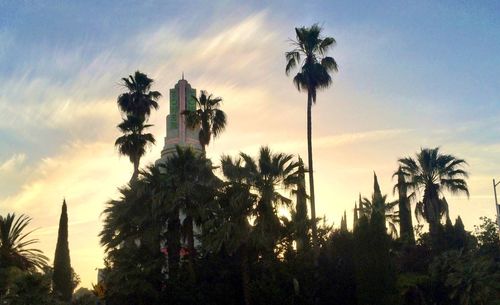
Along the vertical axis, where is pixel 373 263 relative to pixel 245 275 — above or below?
above

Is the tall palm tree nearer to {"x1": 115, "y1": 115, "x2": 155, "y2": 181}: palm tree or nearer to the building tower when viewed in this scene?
{"x1": 115, "y1": 115, "x2": 155, "y2": 181}: palm tree

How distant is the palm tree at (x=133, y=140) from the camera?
4441cm

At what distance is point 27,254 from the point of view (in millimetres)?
38875

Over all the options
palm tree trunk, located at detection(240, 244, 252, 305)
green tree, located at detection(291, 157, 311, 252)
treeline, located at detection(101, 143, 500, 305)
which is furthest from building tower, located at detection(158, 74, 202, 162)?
palm tree trunk, located at detection(240, 244, 252, 305)

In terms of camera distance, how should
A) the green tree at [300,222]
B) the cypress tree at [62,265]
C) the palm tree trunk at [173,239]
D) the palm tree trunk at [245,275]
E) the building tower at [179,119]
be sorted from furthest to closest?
the building tower at [179,119] → the cypress tree at [62,265] → the palm tree trunk at [173,239] → the green tree at [300,222] → the palm tree trunk at [245,275]

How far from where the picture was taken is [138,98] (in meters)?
47.2

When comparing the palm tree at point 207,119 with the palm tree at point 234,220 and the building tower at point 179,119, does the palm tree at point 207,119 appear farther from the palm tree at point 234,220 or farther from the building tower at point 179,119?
the building tower at point 179,119

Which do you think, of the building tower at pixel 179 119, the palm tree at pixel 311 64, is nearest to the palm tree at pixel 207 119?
the palm tree at pixel 311 64

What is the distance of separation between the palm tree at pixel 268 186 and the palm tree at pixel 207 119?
10197 millimetres

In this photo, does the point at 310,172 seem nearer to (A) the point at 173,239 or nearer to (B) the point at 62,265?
(A) the point at 173,239

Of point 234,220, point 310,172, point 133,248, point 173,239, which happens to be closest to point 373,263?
point 234,220

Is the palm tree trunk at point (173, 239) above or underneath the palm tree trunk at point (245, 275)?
above

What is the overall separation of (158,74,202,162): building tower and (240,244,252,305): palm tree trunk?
1630 inches

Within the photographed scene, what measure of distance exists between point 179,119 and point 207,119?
3183 centimetres
